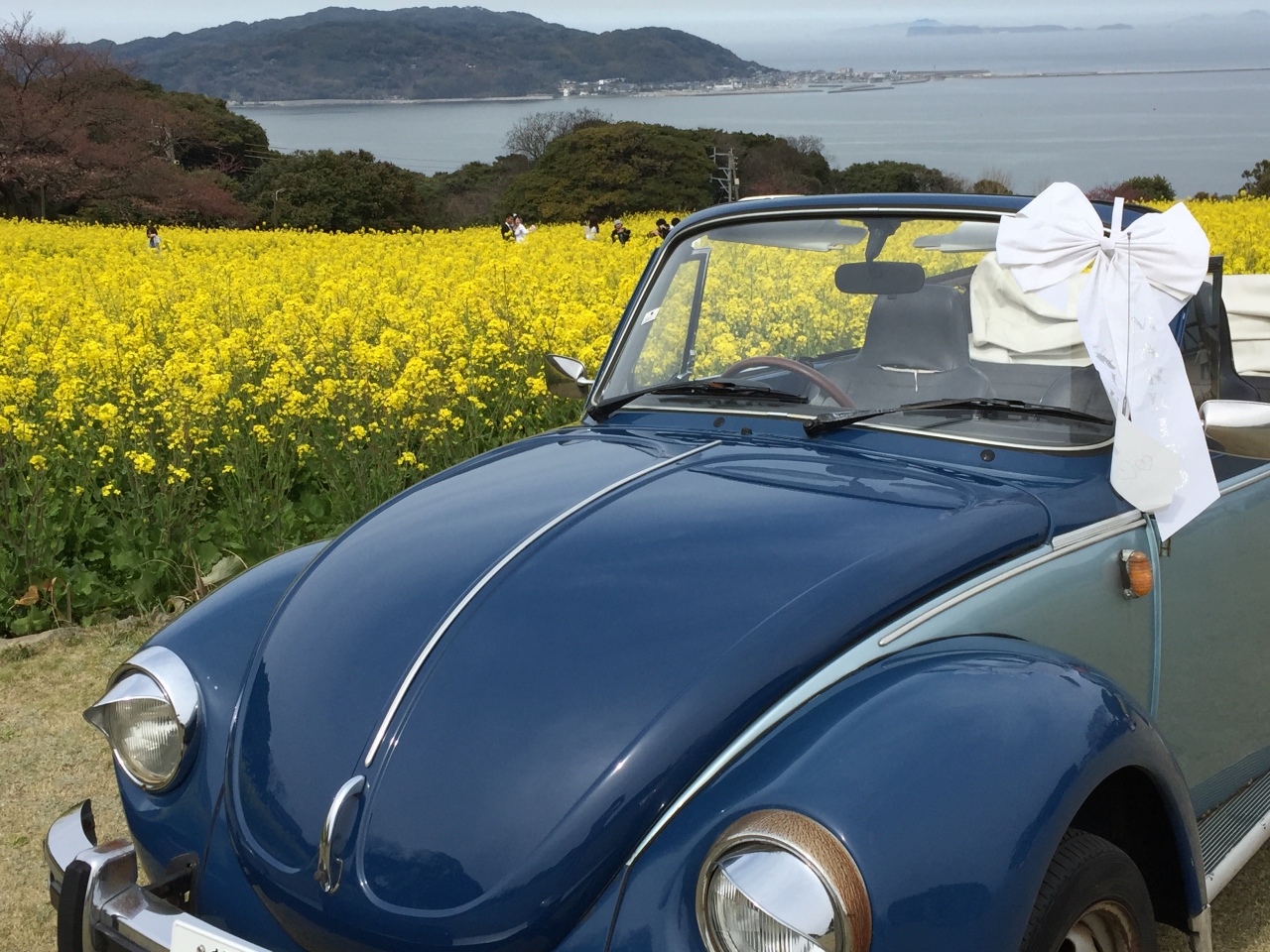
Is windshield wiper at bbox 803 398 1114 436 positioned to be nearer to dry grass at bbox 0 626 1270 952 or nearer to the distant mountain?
dry grass at bbox 0 626 1270 952

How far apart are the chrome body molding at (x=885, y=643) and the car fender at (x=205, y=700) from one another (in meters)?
1.00

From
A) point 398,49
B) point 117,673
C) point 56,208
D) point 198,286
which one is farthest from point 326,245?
point 398,49

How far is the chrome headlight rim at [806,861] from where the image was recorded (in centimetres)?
167

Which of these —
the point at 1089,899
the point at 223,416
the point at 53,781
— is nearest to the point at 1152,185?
the point at 223,416

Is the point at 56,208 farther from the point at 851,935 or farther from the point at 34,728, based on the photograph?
the point at 851,935

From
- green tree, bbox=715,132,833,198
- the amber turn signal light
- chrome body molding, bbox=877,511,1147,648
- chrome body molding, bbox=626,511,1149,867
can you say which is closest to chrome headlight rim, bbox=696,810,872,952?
chrome body molding, bbox=626,511,1149,867

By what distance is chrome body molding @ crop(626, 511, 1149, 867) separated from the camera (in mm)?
1917

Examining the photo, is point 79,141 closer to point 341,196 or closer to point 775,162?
point 341,196

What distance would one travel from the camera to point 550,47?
523ft

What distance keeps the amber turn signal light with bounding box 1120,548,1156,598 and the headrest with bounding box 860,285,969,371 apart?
62 centimetres

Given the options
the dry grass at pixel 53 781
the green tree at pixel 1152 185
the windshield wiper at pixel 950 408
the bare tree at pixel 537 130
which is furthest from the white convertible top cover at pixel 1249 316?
the bare tree at pixel 537 130

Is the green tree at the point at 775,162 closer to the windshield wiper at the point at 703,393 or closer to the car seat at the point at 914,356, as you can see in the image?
the windshield wiper at the point at 703,393

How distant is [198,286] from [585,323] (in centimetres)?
484

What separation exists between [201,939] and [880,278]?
2203 mm
